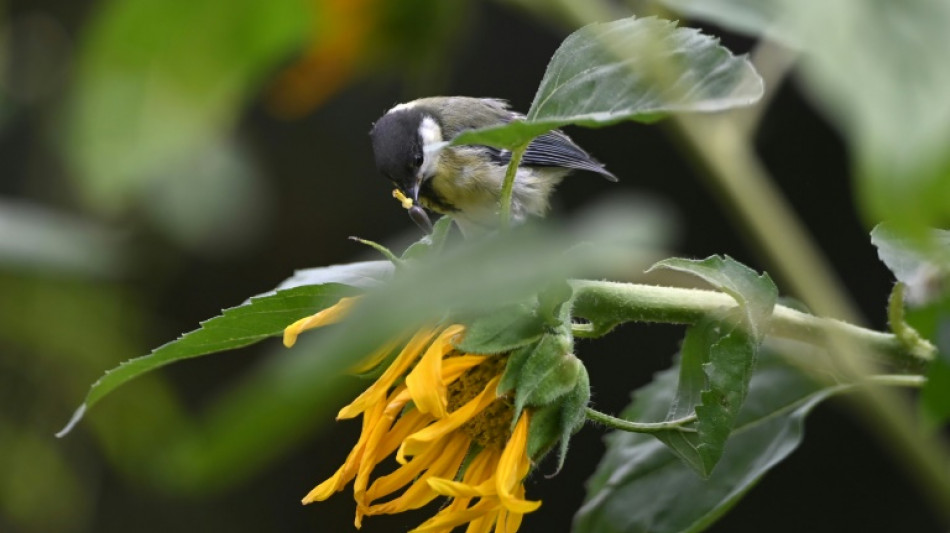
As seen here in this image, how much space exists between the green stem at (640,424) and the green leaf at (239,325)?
0.50 ft

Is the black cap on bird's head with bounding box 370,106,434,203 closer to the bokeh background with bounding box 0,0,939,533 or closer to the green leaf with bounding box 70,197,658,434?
the bokeh background with bounding box 0,0,939,533

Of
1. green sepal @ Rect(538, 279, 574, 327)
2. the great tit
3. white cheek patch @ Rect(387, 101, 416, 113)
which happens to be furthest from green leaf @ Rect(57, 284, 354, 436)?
white cheek patch @ Rect(387, 101, 416, 113)

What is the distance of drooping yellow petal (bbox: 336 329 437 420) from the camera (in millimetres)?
673

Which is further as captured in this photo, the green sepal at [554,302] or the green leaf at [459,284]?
the green sepal at [554,302]

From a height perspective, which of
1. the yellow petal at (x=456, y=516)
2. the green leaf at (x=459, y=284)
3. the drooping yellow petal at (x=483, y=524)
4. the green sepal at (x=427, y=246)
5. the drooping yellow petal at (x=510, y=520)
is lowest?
the drooping yellow petal at (x=483, y=524)

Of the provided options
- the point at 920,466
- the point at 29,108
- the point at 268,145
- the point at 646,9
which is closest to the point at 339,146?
the point at 268,145

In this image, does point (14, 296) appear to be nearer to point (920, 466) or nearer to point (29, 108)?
point (29, 108)

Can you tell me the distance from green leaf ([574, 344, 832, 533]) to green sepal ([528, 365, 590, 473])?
0.53ft

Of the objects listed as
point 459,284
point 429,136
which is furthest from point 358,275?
point 429,136

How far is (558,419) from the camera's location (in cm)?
68

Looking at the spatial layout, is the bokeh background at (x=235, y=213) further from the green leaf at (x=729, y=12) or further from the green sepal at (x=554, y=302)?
the green leaf at (x=729, y=12)

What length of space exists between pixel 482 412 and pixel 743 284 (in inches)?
6.6

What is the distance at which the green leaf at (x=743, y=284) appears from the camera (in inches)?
24.8

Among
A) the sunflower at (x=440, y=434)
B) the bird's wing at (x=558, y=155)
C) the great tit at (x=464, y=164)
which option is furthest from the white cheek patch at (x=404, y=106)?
the sunflower at (x=440, y=434)
